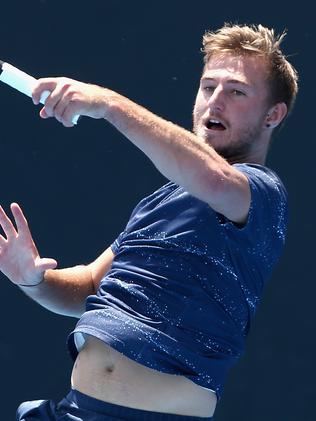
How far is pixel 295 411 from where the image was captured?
3760mm

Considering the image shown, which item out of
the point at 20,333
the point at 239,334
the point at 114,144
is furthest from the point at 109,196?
the point at 239,334

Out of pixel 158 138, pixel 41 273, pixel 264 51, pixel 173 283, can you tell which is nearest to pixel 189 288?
pixel 173 283

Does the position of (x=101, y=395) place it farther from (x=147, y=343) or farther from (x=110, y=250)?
(x=110, y=250)

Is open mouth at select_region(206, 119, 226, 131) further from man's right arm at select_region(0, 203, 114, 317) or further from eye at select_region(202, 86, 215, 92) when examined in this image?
man's right arm at select_region(0, 203, 114, 317)

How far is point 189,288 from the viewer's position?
223cm

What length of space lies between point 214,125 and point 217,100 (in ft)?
0.19

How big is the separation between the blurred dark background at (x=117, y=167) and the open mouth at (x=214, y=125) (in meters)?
1.34

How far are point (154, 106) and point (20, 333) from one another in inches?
37.4

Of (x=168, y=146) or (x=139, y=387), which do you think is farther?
(x=139, y=387)

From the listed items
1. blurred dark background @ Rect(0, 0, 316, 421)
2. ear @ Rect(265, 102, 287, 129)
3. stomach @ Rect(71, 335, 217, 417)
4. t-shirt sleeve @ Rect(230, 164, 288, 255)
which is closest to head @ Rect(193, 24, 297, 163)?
ear @ Rect(265, 102, 287, 129)

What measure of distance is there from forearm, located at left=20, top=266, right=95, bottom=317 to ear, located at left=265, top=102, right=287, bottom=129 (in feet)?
1.94

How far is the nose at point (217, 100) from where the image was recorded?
8.18 feet

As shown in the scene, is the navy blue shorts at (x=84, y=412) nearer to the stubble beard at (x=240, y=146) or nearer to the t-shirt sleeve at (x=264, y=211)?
the t-shirt sleeve at (x=264, y=211)

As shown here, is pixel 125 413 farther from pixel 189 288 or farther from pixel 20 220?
pixel 20 220
